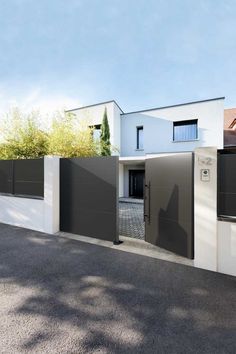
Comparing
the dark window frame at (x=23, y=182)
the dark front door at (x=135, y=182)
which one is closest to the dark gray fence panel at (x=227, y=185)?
the dark window frame at (x=23, y=182)

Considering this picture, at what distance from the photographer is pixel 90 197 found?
498 centimetres

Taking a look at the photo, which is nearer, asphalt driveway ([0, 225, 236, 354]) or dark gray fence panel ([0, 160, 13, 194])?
asphalt driveway ([0, 225, 236, 354])

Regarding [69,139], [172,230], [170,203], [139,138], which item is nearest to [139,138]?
[139,138]

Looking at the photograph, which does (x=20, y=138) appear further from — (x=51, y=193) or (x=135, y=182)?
(x=135, y=182)

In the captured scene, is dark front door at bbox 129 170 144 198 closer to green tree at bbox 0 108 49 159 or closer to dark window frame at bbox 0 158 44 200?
green tree at bbox 0 108 49 159

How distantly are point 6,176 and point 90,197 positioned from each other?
338 centimetres

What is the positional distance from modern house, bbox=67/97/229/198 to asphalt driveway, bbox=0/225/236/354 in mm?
7963

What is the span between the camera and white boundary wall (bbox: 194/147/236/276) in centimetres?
326

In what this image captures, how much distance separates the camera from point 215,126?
11570 millimetres

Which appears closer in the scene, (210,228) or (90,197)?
(210,228)

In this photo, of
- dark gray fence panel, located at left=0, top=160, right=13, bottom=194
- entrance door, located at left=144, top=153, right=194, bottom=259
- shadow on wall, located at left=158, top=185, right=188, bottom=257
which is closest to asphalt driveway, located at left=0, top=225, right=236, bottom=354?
shadow on wall, located at left=158, top=185, right=188, bottom=257

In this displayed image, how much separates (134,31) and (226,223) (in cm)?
841

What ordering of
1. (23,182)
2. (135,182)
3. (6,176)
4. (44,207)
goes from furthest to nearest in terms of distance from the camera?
(135,182) < (6,176) < (23,182) < (44,207)

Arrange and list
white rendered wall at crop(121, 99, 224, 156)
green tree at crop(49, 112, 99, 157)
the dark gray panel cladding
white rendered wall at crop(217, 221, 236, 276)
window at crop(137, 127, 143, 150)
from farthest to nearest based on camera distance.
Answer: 1. window at crop(137, 127, 143, 150)
2. white rendered wall at crop(121, 99, 224, 156)
3. green tree at crop(49, 112, 99, 157)
4. the dark gray panel cladding
5. white rendered wall at crop(217, 221, 236, 276)
